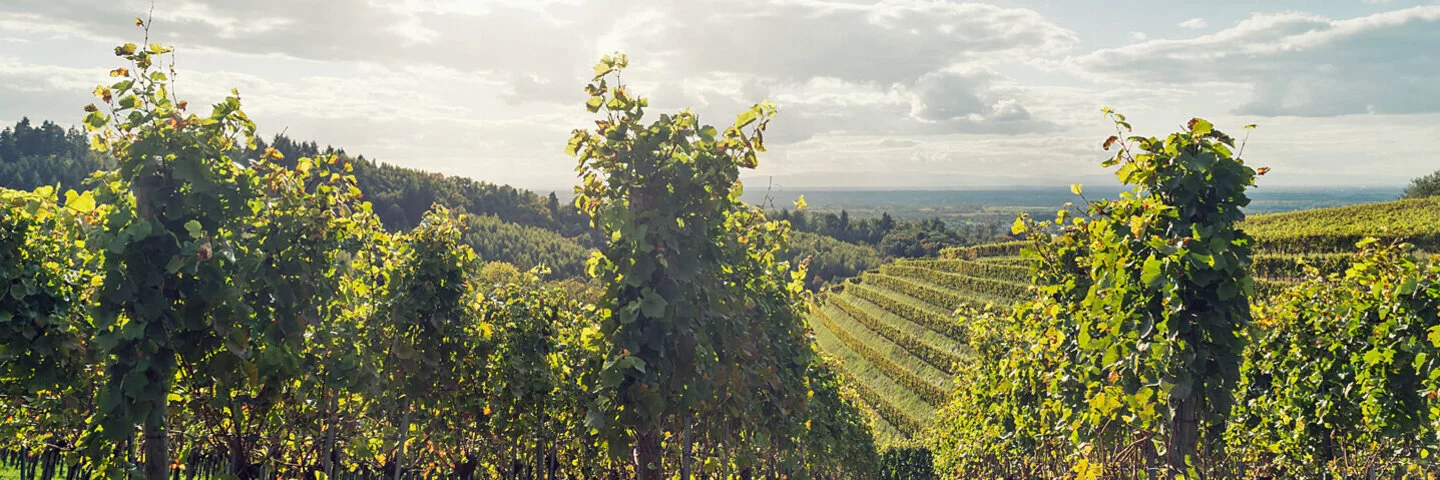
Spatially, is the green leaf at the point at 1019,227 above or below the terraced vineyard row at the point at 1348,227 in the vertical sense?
above

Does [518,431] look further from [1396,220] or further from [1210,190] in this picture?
[1396,220]

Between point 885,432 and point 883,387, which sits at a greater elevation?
point 883,387

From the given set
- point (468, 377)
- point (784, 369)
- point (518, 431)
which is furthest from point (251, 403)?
point (784, 369)

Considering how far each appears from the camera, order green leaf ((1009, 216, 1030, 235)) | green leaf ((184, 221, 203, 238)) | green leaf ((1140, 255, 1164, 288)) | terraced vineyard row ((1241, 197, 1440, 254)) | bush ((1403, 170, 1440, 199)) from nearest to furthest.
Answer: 1. green leaf ((184, 221, 203, 238))
2. green leaf ((1140, 255, 1164, 288))
3. green leaf ((1009, 216, 1030, 235))
4. terraced vineyard row ((1241, 197, 1440, 254))
5. bush ((1403, 170, 1440, 199))

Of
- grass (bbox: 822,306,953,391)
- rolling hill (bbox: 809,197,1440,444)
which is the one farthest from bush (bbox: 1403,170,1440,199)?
grass (bbox: 822,306,953,391)

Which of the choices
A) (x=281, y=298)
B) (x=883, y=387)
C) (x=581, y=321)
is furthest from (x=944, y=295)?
(x=281, y=298)

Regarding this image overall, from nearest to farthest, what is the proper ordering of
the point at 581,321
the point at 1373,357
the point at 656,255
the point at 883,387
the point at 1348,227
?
the point at 656,255 → the point at 1373,357 → the point at 581,321 → the point at 1348,227 → the point at 883,387

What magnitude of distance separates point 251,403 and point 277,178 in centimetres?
164

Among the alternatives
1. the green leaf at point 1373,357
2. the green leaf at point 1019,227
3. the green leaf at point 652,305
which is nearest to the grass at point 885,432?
the green leaf at point 1373,357

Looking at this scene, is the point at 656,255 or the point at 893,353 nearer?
the point at 656,255

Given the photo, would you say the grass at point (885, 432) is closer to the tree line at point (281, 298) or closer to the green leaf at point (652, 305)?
the tree line at point (281, 298)

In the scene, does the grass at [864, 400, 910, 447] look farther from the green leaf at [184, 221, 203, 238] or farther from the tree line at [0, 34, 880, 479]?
the green leaf at [184, 221, 203, 238]

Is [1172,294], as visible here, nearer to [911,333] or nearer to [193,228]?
[193,228]

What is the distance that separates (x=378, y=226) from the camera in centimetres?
720
